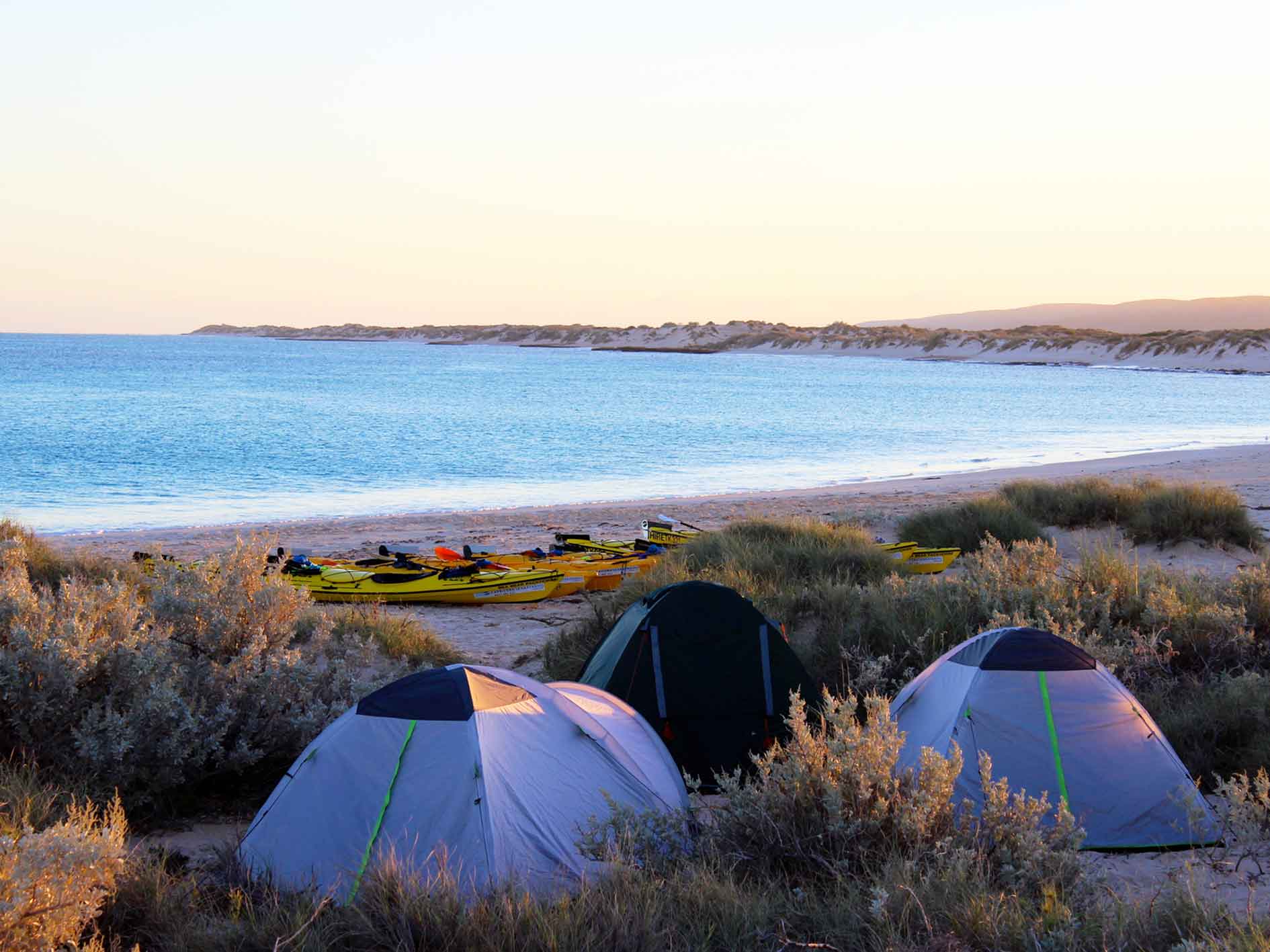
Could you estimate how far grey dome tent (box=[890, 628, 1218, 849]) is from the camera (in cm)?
558

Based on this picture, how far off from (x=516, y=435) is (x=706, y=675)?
31.2 m

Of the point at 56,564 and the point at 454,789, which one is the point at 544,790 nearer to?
the point at 454,789

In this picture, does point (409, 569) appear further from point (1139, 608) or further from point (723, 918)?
point (723, 918)

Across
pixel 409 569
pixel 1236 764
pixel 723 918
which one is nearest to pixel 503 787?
pixel 723 918

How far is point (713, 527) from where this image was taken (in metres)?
16.9

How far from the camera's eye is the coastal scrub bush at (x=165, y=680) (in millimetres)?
5793

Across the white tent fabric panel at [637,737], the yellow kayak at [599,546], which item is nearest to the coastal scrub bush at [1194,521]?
the yellow kayak at [599,546]

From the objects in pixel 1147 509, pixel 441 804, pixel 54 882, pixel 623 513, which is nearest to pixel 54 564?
pixel 441 804

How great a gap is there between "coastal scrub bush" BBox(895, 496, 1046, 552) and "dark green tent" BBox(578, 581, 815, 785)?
6.84 m

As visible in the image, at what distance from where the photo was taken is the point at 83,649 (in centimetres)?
597

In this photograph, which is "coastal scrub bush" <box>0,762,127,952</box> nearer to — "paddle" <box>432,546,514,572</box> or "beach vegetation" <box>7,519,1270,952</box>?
"beach vegetation" <box>7,519,1270,952</box>

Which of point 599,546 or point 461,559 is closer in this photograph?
point 461,559

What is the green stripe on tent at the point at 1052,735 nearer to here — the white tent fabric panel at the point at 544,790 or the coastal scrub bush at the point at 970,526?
the white tent fabric panel at the point at 544,790

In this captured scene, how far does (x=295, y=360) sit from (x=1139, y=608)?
11451 cm
